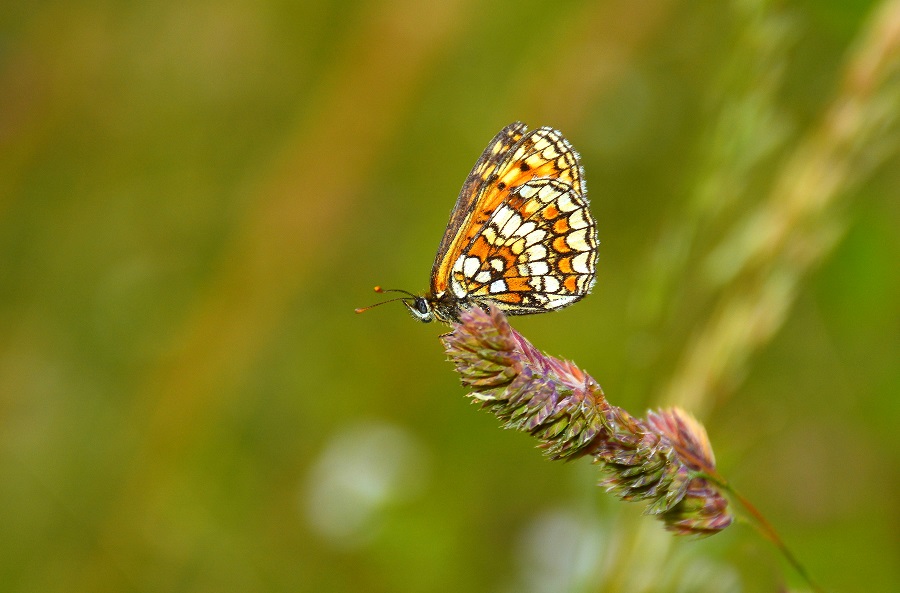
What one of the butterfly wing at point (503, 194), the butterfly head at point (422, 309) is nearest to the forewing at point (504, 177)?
the butterfly wing at point (503, 194)

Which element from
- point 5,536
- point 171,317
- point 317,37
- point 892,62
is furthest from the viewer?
point 317,37

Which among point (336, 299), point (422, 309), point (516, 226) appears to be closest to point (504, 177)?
point (516, 226)

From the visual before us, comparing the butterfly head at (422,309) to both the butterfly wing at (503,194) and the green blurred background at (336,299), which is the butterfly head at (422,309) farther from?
the green blurred background at (336,299)

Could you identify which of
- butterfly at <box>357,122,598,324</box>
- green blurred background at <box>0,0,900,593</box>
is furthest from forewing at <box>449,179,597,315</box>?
green blurred background at <box>0,0,900,593</box>

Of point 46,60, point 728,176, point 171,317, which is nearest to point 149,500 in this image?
point 171,317

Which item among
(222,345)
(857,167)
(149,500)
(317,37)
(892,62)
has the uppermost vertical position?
(317,37)

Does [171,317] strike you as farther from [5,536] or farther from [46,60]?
[46,60]

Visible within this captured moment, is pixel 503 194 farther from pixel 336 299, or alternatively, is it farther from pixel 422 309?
pixel 336 299
